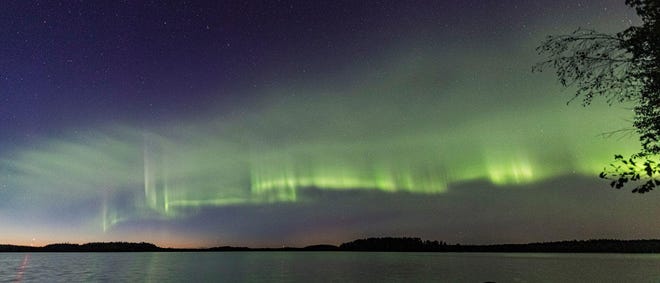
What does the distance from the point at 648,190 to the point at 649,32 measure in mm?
4028

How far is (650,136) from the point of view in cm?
1284

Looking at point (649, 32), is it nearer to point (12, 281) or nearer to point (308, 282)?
point (308, 282)

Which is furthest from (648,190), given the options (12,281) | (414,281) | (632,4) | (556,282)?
(12,281)

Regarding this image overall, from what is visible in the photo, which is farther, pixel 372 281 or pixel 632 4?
pixel 372 281

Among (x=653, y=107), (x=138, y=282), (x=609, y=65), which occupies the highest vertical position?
(x=609, y=65)

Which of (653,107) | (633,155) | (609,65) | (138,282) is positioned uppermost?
(609,65)

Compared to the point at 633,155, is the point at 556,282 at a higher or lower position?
lower

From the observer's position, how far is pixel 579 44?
39.1 ft

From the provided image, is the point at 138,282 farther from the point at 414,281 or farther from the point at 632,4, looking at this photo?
the point at 632,4

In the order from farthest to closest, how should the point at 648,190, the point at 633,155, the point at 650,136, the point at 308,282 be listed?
the point at 308,282
the point at 650,136
the point at 633,155
the point at 648,190

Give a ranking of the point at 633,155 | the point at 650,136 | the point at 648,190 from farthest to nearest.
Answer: the point at 650,136
the point at 633,155
the point at 648,190

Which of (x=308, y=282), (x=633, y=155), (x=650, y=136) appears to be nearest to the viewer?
(x=633, y=155)

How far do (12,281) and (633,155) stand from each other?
9138cm

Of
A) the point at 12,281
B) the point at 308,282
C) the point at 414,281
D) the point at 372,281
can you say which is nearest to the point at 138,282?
the point at 12,281
